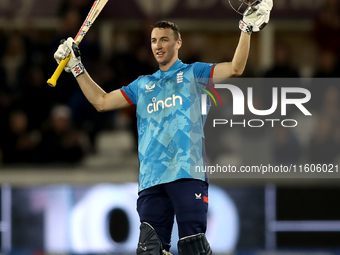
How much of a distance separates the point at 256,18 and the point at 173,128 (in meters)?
1.05

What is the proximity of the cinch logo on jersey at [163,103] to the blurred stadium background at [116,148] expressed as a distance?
Result: 372 centimetres

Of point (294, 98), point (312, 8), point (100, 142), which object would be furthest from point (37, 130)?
point (312, 8)

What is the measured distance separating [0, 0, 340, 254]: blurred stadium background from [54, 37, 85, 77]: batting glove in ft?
11.7

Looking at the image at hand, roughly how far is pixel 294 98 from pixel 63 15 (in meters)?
4.16

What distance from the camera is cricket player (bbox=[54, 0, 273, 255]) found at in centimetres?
468

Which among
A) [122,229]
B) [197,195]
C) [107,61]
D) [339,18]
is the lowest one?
[122,229]

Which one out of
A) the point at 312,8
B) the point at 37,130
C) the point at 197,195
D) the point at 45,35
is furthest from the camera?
the point at 45,35

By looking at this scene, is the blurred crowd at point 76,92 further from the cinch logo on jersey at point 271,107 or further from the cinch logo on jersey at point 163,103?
the cinch logo on jersey at point 163,103

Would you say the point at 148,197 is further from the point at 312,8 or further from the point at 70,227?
the point at 312,8

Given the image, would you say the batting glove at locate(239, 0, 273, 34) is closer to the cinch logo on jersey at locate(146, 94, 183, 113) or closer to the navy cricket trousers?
the cinch logo on jersey at locate(146, 94, 183, 113)

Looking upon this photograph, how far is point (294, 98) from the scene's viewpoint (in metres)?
8.52

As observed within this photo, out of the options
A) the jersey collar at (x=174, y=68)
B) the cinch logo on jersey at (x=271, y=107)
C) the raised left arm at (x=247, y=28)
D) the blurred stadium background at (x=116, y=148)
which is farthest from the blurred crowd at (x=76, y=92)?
the raised left arm at (x=247, y=28)

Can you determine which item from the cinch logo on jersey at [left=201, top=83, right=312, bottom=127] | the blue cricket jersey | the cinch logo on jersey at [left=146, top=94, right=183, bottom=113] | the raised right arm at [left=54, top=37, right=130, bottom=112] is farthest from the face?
the cinch logo on jersey at [left=201, top=83, right=312, bottom=127]

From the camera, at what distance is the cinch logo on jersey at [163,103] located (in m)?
4.86
